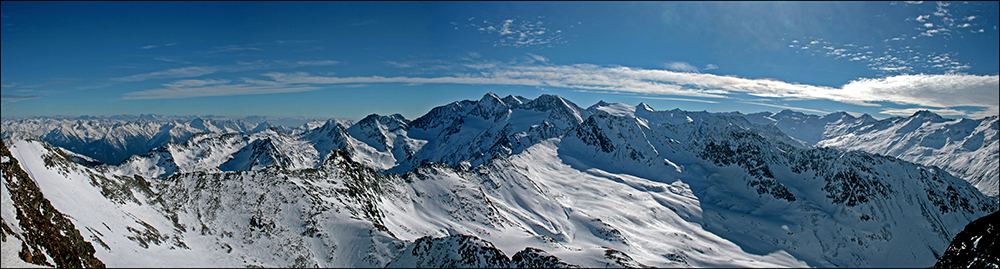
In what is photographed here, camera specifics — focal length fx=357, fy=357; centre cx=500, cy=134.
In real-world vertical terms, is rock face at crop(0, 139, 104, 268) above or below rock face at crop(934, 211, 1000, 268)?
below

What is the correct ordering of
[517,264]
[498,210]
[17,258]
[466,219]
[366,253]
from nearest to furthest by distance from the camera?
1. [17,258]
2. [517,264]
3. [366,253]
4. [466,219]
5. [498,210]

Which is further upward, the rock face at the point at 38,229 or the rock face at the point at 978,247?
the rock face at the point at 978,247

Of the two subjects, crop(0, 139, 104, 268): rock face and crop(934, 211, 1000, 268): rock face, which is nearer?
crop(934, 211, 1000, 268): rock face

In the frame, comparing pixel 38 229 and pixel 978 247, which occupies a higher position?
pixel 978 247

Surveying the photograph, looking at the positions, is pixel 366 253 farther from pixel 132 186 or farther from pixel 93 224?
pixel 132 186

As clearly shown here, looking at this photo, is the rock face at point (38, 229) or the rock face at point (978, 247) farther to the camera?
the rock face at point (38, 229)

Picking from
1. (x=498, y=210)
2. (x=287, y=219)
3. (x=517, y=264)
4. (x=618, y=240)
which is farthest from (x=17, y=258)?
(x=618, y=240)

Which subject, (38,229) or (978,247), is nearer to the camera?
(978,247)

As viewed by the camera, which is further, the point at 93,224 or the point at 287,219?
the point at 287,219
